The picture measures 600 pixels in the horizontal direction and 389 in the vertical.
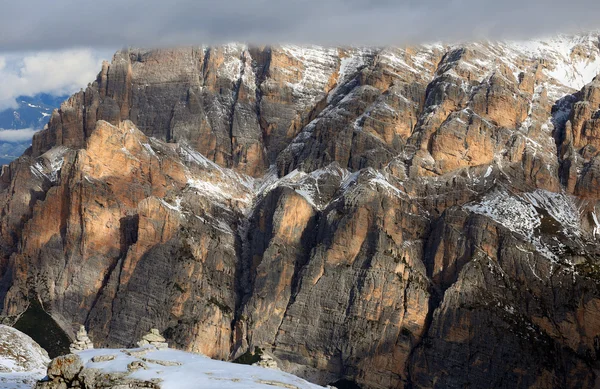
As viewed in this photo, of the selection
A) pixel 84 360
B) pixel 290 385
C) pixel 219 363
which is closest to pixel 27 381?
pixel 84 360

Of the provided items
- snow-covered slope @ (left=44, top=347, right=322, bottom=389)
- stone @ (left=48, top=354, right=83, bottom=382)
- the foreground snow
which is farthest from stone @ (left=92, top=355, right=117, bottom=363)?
stone @ (left=48, top=354, right=83, bottom=382)

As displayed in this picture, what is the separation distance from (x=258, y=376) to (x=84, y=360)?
1637cm

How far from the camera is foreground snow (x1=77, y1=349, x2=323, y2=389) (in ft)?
293

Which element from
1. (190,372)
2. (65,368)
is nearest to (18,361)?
(65,368)

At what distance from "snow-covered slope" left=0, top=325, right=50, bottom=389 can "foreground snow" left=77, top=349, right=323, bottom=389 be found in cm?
839

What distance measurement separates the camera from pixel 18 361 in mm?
115812

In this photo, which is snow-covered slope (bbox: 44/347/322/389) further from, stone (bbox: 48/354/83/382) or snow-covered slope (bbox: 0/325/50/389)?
snow-covered slope (bbox: 0/325/50/389)

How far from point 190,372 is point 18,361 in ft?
104

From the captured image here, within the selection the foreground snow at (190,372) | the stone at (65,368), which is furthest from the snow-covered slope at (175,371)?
the stone at (65,368)

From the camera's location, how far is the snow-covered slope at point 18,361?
104 meters

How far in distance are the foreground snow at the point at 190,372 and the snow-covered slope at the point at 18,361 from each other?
330 inches

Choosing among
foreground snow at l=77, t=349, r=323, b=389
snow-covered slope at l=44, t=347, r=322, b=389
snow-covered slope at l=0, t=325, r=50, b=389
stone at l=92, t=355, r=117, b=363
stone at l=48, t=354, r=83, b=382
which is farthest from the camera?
snow-covered slope at l=0, t=325, r=50, b=389

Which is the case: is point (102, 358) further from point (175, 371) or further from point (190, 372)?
point (190, 372)

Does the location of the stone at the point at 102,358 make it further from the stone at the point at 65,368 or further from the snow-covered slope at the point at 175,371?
the stone at the point at 65,368
